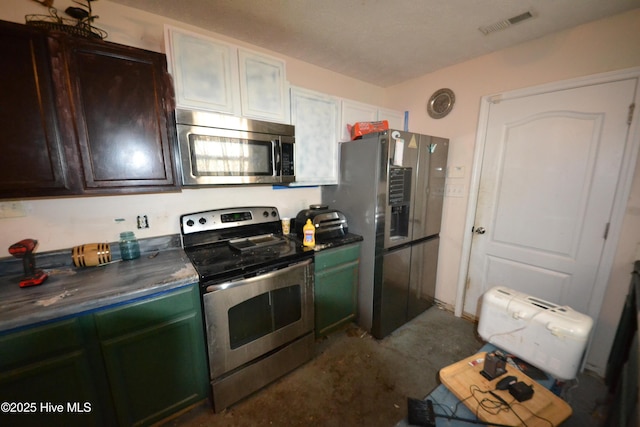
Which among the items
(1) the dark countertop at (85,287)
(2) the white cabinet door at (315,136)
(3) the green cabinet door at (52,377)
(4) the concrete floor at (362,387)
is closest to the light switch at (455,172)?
(2) the white cabinet door at (315,136)

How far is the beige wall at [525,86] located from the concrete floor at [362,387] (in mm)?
525

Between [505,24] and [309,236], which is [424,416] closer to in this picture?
[309,236]

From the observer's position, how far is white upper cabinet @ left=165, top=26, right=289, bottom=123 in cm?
138

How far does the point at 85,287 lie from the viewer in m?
1.18

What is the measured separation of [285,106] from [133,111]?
97 centimetres

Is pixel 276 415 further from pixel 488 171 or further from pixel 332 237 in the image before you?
pixel 488 171

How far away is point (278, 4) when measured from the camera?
147 cm

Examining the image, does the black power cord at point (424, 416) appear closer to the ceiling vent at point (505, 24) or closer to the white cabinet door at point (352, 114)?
the white cabinet door at point (352, 114)

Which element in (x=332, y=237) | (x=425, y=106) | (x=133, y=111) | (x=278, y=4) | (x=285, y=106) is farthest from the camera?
(x=425, y=106)

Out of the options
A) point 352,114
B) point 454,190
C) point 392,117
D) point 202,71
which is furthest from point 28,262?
point 454,190

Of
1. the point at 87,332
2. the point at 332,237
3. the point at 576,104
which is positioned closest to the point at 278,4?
the point at 332,237

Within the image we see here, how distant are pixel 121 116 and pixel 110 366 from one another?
51.7 inches

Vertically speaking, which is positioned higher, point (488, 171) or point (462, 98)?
point (462, 98)

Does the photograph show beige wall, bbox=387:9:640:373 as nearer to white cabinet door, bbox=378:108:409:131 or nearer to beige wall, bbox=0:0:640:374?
beige wall, bbox=0:0:640:374
